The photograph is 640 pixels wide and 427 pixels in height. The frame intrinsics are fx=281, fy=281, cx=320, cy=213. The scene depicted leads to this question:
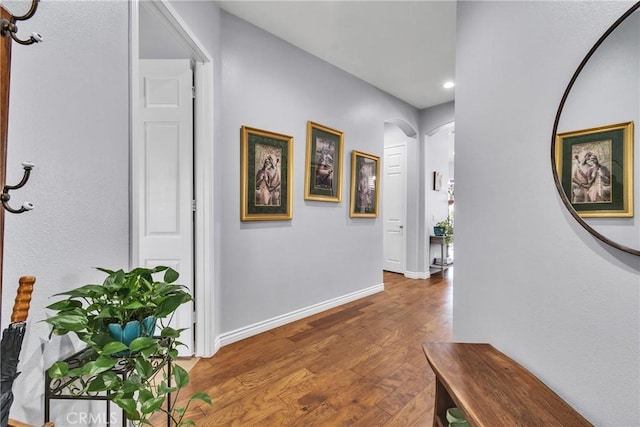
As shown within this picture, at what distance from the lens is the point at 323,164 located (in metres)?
3.15

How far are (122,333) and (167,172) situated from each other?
5.44 feet

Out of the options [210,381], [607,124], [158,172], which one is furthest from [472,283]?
[158,172]

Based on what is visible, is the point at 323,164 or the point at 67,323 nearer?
the point at 67,323

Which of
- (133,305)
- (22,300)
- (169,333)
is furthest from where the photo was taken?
(169,333)

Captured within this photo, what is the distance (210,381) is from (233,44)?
2.62 meters

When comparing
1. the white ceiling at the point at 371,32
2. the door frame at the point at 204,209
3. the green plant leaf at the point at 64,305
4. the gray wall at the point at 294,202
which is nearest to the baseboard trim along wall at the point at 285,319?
the gray wall at the point at 294,202

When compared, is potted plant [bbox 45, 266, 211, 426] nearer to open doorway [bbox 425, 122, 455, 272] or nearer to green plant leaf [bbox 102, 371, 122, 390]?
green plant leaf [bbox 102, 371, 122, 390]

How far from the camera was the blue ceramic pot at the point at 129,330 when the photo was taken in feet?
2.56

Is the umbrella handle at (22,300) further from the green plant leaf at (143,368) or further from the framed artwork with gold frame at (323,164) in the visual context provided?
the framed artwork with gold frame at (323,164)

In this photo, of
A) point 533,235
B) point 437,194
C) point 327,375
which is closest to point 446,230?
point 437,194

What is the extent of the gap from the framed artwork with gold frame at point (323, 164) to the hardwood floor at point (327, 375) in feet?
4.43

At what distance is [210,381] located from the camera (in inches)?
74.0

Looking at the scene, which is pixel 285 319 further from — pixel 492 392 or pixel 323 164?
pixel 492 392

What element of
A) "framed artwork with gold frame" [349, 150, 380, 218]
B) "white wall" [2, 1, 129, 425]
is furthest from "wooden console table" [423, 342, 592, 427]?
"framed artwork with gold frame" [349, 150, 380, 218]
